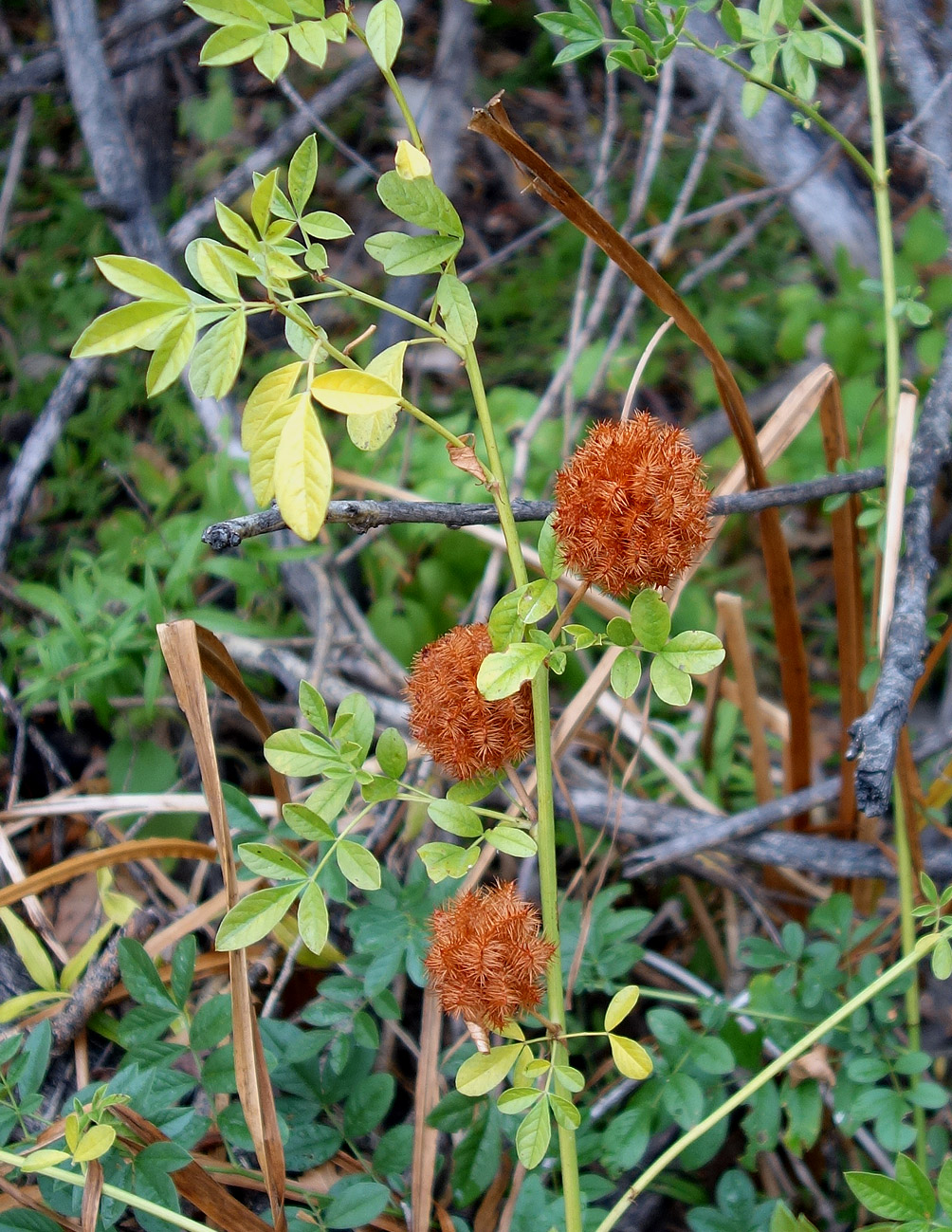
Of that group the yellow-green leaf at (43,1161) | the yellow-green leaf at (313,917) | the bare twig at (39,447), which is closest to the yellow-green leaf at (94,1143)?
the yellow-green leaf at (43,1161)

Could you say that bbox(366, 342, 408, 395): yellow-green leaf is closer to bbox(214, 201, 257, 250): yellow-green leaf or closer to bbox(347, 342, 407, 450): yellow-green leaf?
bbox(347, 342, 407, 450): yellow-green leaf

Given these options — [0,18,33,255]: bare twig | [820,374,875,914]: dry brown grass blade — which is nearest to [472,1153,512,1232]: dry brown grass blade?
[820,374,875,914]: dry brown grass blade

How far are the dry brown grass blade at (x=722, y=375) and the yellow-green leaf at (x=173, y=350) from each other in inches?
11.4

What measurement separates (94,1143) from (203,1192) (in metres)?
0.18

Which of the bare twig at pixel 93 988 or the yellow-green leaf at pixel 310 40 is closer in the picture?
the yellow-green leaf at pixel 310 40

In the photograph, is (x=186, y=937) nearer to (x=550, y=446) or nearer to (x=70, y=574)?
(x=70, y=574)

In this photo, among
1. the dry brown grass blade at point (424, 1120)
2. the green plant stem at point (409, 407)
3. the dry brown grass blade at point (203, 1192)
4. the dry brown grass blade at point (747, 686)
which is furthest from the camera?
the dry brown grass blade at point (747, 686)

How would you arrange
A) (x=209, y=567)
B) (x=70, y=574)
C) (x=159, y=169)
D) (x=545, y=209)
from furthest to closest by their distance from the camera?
(x=545, y=209)
(x=159, y=169)
(x=70, y=574)
(x=209, y=567)

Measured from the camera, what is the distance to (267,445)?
2.27 ft

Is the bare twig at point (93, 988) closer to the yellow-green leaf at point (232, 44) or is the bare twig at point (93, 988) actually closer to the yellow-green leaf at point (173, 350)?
the yellow-green leaf at point (173, 350)

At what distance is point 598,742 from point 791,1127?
1.86 feet

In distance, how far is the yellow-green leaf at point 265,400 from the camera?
690 millimetres

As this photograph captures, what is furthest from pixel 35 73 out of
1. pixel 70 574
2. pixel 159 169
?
pixel 70 574

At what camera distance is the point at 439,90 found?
250 centimetres
